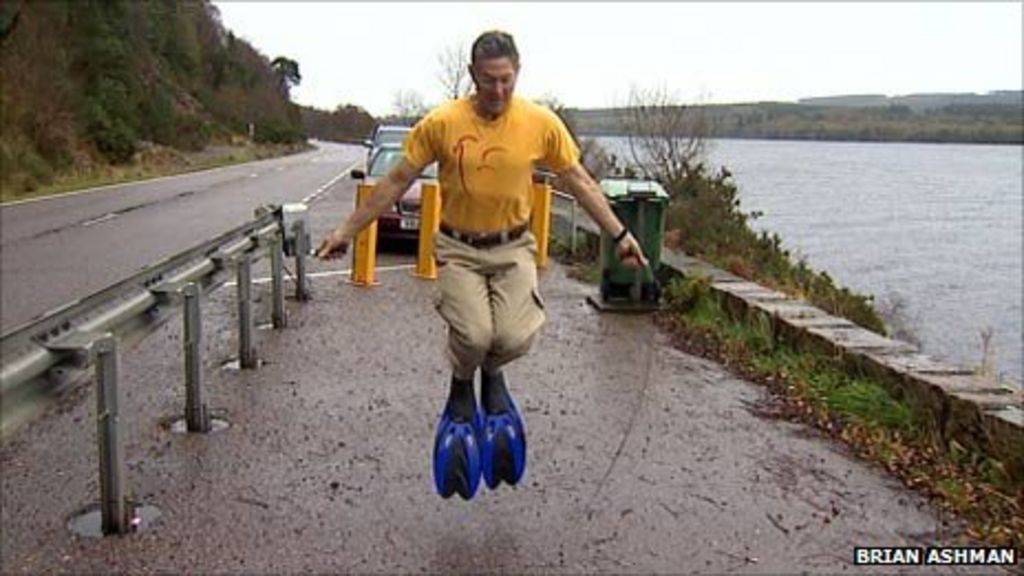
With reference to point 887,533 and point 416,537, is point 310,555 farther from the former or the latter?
point 887,533

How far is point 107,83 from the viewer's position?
47.7m

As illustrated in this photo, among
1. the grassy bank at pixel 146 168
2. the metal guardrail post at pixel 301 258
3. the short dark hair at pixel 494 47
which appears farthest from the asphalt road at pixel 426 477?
the grassy bank at pixel 146 168

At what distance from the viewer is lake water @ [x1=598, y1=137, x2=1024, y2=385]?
23219 mm

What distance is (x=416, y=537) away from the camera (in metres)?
4.84

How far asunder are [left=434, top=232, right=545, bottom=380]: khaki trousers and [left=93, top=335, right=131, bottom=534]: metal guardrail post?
1428 mm

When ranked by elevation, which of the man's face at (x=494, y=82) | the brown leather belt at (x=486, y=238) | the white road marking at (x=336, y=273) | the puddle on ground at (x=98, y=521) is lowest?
the white road marking at (x=336, y=273)

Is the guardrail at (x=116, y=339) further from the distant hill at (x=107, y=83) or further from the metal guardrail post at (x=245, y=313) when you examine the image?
the distant hill at (x=107, y=83)

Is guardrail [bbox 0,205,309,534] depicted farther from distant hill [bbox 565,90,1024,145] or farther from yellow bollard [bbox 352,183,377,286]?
→ distant hill [bbox 565,90,1024,145]

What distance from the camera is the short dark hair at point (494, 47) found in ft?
15.3

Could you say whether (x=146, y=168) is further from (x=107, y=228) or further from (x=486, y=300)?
(x=486, y=300)

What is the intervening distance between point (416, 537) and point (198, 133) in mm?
59154

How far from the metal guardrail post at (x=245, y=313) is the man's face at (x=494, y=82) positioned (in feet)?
11.3

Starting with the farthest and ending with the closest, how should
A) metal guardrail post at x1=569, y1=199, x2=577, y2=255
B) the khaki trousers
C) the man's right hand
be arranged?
metal guardrail post at x1=569, y1=199, x2=577, y2=255 < the man's right hand < the khaki trousers

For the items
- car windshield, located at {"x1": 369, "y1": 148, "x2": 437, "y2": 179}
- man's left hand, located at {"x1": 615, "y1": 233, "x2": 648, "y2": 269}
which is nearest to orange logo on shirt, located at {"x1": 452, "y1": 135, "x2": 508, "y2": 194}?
man's left hand, located at {"x1": 615, "y1": 233, "x2": 648, "y2": 269}
